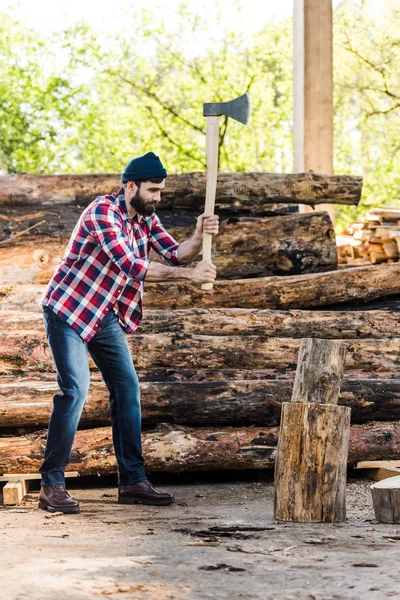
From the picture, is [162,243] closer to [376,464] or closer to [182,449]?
[182,449]

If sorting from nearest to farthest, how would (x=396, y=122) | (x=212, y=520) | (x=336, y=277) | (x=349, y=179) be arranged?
(x=212, y=520)
(x=336, y=277)
(x=349, y=179)
(x=396, y=122)

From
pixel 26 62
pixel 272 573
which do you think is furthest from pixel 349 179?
pixel 26 62

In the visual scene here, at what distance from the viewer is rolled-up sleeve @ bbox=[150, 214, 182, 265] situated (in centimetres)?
549

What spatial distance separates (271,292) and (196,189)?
1.26 m

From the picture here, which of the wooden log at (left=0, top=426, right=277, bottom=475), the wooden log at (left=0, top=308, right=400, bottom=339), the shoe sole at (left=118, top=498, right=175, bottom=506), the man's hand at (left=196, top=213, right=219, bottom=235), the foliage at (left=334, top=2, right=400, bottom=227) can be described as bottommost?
the shoe sole at (left=118, top=498, right=175, bottom=506)

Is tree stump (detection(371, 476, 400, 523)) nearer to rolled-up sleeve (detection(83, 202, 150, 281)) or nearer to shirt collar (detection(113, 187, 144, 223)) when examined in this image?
rolled-up sleeve (detection(83, 202, 150, 281))

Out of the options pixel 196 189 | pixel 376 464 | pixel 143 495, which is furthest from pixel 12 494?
pixel 196 189

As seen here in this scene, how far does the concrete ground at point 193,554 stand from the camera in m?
3.11

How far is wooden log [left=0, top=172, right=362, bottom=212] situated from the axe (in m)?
2.60

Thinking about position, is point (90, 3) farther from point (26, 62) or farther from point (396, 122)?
point (396, 122)

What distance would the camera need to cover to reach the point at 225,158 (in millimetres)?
23625

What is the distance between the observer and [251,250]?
7.83m

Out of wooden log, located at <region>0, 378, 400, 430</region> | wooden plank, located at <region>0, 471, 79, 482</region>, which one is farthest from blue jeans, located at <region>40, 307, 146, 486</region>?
wooden log, located at <region>0, 378, 400, 430</region>

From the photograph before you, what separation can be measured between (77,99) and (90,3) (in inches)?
141
